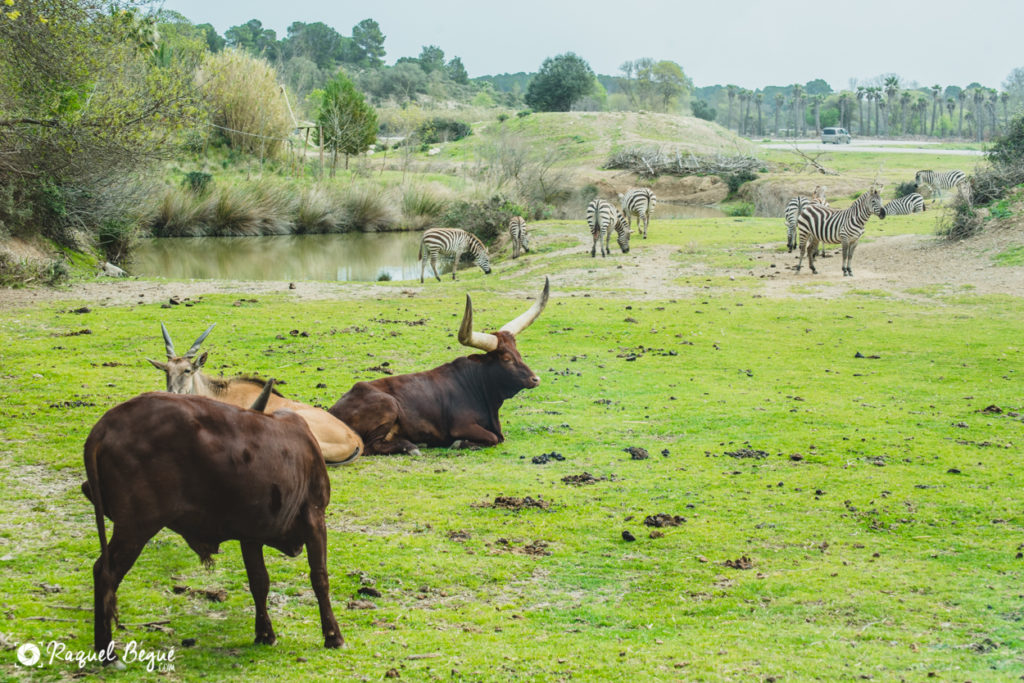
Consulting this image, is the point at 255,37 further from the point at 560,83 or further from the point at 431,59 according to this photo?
the point at 560,83

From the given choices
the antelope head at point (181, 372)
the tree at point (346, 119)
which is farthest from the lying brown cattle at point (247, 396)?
the tree at point (346, 119)

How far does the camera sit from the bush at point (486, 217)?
1372 inches

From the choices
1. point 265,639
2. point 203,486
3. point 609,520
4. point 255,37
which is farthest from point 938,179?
point 255,37

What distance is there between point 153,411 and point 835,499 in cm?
545

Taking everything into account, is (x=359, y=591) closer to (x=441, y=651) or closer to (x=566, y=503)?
(x=441, y=651)

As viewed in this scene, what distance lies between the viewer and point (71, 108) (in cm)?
1638

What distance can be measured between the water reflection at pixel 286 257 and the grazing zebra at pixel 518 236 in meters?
3.30

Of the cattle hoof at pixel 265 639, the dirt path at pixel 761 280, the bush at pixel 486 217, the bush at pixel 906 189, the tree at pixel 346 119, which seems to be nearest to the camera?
the cattle hoof at pixel 265 639

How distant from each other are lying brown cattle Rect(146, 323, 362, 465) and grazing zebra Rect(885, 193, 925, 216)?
3376 centimetres

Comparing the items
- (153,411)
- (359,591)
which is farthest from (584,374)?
(153,411)

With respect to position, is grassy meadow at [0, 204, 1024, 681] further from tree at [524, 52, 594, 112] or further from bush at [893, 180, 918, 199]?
tree at [524, 52, 594, 112]

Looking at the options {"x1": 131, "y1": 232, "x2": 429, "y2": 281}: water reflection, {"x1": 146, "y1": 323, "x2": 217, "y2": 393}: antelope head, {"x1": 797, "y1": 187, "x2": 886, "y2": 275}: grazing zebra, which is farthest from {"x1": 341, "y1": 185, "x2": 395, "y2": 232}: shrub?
{"x1": 146, "y1": 323, "x2": 217, "y2": 393}: antelope head

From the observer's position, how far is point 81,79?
15.8 m

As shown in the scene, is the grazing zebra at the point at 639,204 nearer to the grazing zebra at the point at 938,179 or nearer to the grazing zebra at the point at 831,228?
the grazing zebra at the point at 831,228
